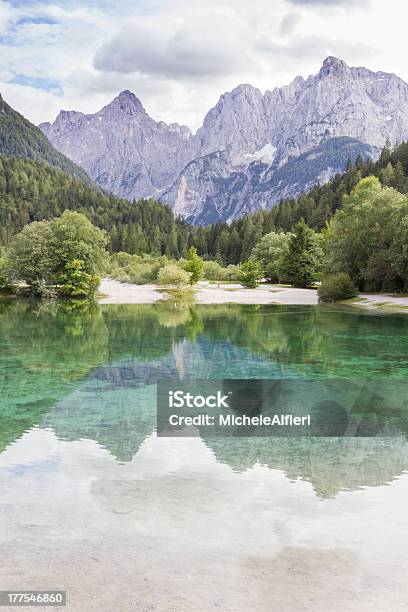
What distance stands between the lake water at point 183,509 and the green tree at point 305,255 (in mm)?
72431

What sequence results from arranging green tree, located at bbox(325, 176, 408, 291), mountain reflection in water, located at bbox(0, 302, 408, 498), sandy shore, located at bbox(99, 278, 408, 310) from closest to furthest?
1. mountain reflection in water, located at bbox(0, 302, 408, 498)
2. sandy shore, located at bbox(99, 278, 408, 310)
3. green tree, located at bbox(325, 176, 408, 291)

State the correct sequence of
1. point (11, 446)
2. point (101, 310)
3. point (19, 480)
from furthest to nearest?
point (101, 310) < point (11, 446) < point (19, 480)

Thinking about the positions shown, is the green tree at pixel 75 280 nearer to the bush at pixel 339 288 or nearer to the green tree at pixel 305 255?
the bush at pixel 339 288

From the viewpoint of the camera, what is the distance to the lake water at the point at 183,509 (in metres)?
5.92

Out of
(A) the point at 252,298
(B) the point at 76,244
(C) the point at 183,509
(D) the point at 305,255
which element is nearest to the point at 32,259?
(B) the point at 76,244

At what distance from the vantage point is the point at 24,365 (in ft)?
71.1

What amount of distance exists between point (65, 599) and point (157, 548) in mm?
1522

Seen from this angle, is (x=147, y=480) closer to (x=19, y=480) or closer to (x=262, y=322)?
(x=19, y=480)

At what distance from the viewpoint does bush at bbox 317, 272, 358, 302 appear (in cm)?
6044

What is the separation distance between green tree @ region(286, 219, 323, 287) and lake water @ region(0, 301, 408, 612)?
238 feet

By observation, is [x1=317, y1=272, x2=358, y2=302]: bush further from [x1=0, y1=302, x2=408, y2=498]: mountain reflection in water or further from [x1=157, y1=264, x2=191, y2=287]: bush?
[x1=157, y1=264, x2=191, y2=287]: bush

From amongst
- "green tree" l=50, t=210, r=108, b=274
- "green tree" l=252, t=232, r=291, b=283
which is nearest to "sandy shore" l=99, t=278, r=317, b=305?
"green tree" l=50, t=210, r=108, b=274

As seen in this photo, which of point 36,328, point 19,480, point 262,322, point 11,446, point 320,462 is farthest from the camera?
point 262,322

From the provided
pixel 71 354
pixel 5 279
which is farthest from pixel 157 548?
pixel 5 279
